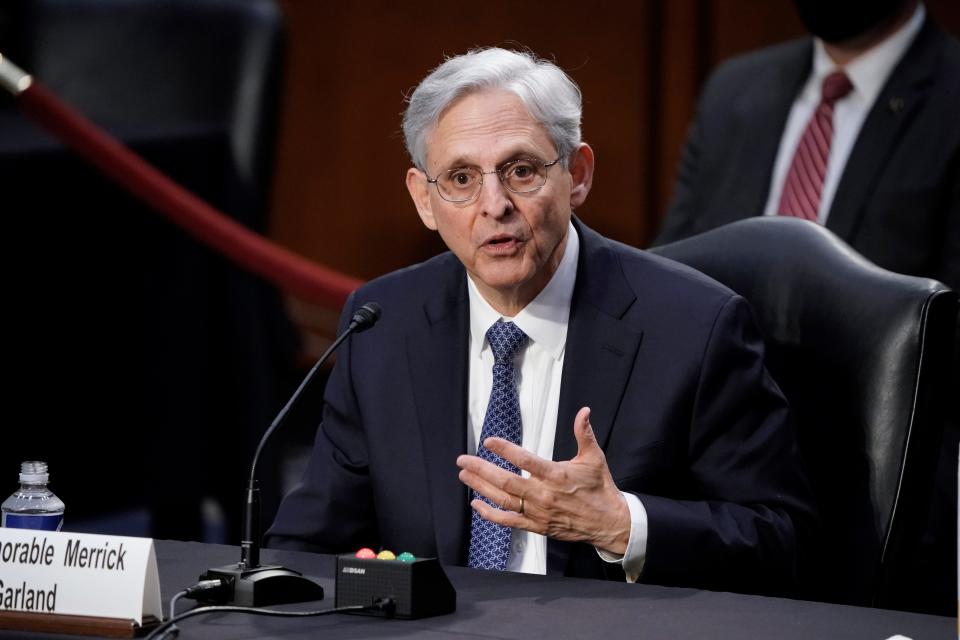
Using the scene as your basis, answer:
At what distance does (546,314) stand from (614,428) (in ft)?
0.67

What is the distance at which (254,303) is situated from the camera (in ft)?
11.4

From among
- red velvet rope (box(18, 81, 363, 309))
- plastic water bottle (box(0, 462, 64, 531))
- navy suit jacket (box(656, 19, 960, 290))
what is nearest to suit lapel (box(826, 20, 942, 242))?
navy suit jacket (box(656, 19, 960, 290))

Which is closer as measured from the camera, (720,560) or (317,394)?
(720,560)

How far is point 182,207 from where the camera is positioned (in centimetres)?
329

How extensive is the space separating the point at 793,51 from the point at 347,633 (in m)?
2.24

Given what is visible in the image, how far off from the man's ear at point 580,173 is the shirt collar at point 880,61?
1.11 meters

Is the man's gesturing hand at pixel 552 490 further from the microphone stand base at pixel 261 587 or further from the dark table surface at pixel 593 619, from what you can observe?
the microphone stand base at pixel 261 587

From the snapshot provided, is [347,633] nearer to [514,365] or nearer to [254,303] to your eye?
[514,365]

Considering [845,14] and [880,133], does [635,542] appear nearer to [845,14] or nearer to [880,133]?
[880,133]

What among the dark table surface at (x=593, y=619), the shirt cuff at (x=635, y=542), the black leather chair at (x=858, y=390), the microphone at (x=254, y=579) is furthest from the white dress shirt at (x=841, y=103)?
the microphone at (x=254, y=579)

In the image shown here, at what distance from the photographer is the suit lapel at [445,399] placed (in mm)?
1894

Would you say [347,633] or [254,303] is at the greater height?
[254,303]

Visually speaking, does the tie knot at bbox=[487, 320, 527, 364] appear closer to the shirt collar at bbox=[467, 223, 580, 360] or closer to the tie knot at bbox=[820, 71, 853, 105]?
the shirt collar at bbox=[467, 223, 580, 360]

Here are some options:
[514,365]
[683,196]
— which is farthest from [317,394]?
[514,365]
